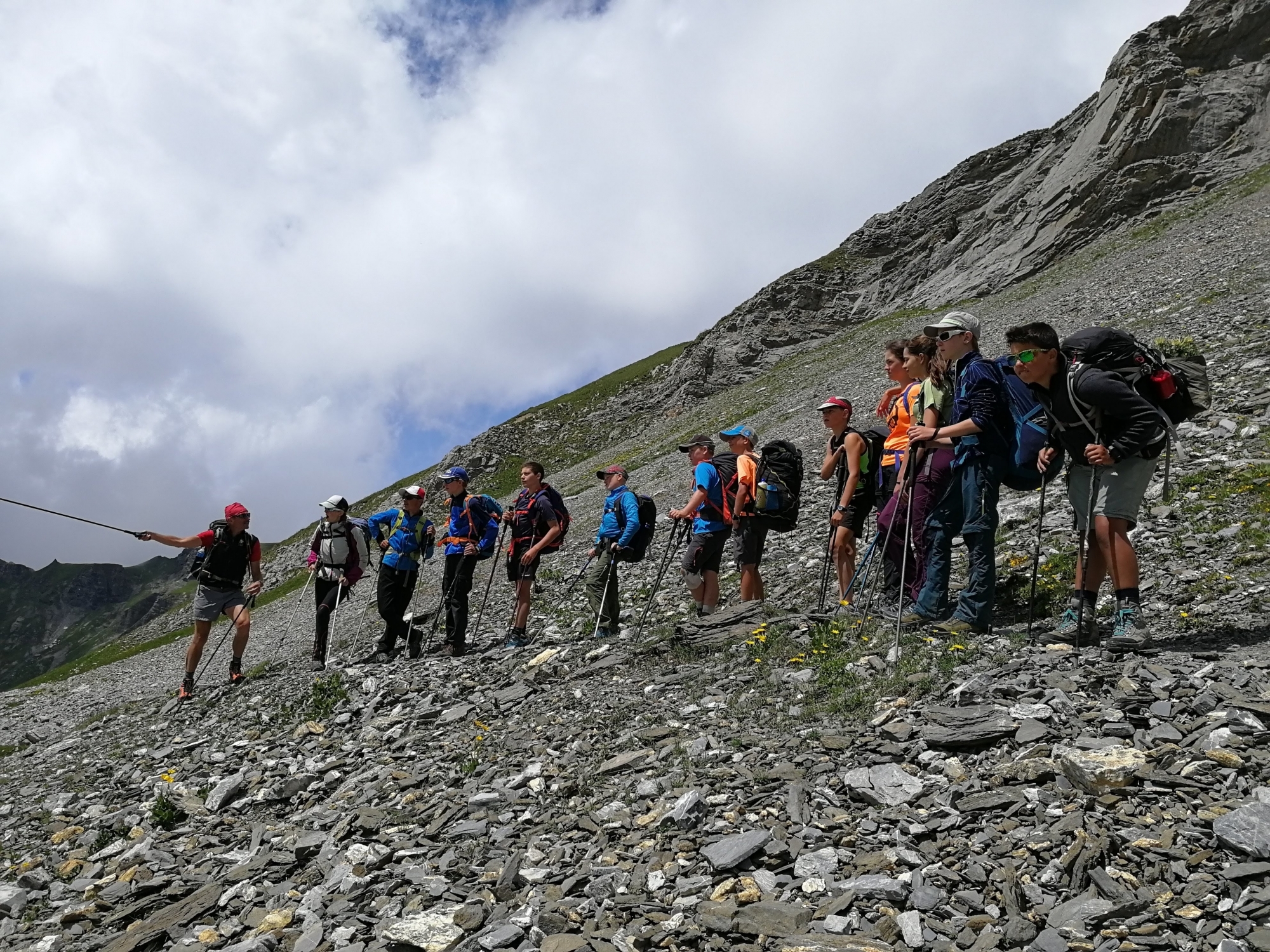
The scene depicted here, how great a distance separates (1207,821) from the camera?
15.3 feet

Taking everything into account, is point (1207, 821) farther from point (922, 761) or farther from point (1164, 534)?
point (1164, 534)

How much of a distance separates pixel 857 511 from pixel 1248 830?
6.71 m

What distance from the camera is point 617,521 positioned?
518 inches

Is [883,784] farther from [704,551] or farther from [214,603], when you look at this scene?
[214,603]

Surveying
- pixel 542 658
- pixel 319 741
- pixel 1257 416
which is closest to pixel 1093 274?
pixel 1257 416

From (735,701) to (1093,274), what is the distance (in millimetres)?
47266

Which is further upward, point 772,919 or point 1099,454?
point 1099,454

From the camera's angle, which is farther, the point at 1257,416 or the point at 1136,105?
the point at 1136,105

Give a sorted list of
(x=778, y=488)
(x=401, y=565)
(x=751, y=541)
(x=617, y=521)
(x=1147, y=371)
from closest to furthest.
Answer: (x=1147, y=371), (x=778, y=488), (x=751, y=541), (x=617, y=521), (x=401, y=565)

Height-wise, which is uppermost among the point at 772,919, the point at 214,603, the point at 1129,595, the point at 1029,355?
the point at 1029,355

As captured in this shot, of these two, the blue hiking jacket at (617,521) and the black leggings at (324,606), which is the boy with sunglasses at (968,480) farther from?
the black leggings at (324,606)

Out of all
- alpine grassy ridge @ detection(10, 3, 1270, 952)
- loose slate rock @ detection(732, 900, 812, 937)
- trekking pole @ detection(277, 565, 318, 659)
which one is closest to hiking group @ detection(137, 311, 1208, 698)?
trekking pole @ detection(277, 565, 318, 659)

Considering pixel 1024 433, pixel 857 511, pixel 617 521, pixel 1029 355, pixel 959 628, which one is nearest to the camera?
pixel 1029 355

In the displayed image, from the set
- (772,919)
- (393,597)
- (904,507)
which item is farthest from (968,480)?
(393,597)
